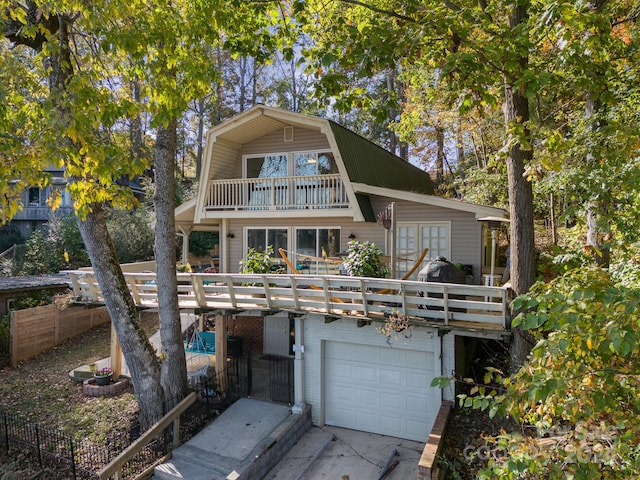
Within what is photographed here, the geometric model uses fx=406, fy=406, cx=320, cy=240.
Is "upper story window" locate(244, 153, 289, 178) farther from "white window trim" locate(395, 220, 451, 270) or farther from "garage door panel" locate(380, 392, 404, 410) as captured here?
"garage door panel" locate(380, 392, 404, 410)

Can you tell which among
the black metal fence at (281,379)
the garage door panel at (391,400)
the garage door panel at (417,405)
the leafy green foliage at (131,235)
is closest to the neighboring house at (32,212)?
the leafy green foliage at (131,235)

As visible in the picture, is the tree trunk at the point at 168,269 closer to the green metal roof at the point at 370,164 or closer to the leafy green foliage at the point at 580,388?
the green metal roof at the point at 370,164

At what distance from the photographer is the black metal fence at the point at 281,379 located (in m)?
11.6

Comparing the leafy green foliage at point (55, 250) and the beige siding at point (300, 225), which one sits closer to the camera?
the beige siding at point (300, 225)

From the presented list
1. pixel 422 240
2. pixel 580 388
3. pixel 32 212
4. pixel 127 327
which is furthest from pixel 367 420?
pixel 32 212

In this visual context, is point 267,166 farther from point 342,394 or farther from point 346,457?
point 346,457

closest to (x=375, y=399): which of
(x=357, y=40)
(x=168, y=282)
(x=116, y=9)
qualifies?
(x=168, y=282)

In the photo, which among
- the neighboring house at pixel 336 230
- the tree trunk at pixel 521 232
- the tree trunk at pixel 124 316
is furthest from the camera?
the neighboring house at pixel 336 230

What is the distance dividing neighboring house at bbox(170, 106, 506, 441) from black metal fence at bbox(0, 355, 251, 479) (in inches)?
96.6

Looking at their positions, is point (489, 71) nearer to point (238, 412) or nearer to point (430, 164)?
point (238, 412)

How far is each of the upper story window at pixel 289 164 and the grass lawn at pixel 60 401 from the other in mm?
8154

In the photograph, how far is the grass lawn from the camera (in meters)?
9.98

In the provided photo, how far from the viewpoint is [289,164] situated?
1403cm

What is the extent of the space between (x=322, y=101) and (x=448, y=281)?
15.6 ft
